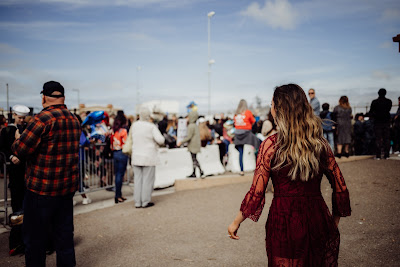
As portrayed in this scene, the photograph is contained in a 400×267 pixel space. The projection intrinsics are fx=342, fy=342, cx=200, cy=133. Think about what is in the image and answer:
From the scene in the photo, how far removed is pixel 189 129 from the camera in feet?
32.4

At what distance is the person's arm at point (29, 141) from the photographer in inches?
139

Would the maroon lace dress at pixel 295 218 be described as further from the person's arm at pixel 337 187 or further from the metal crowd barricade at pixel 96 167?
the metal crowd barricade at pixel 96 167

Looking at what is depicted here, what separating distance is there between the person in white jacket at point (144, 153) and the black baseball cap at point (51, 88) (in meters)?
3.54

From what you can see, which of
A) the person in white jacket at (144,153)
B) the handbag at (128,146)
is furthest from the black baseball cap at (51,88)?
the handbag at (128,146)

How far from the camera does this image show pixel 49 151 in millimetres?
3688

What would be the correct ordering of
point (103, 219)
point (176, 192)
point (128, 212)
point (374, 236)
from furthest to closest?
point (176, 192), point (128, 212), point (103, 219), point (374, 236)

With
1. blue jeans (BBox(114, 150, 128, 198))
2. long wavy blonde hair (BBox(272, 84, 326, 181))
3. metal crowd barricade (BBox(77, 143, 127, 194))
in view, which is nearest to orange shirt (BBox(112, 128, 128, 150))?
blue jeans (BBox(114, 150, 128, 198))

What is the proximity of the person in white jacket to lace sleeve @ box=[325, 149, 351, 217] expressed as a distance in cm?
515

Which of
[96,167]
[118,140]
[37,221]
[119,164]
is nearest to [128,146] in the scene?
[118,140]

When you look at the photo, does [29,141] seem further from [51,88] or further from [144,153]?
[144,153]

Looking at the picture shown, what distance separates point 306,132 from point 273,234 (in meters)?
0.77

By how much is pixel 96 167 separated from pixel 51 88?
522 centimetres

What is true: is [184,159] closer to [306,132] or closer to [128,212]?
[128,212]

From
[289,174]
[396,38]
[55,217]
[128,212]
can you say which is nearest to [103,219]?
[128,212]
